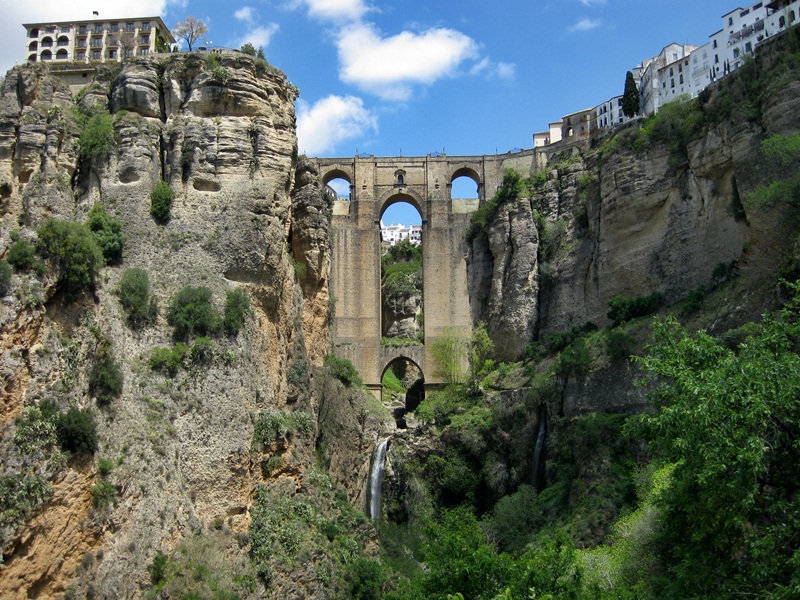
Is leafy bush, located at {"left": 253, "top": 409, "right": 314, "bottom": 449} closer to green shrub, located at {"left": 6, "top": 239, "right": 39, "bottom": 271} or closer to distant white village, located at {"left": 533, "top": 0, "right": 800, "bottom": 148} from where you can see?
green shrub, located at {"left": 6, "top": 239, "right": 39, "bottom": 271}

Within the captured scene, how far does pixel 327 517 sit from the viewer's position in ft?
97.3

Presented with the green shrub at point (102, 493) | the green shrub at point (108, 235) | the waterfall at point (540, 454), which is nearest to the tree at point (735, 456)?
the green shrub at point (102, 493)

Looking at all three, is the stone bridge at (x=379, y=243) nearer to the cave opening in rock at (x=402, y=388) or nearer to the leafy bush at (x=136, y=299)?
the cave opening in rock at (x=402, y=388)

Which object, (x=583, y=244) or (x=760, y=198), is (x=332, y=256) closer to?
(x=583, y=244)

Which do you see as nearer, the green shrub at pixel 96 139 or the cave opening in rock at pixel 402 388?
the green shrub at pixel 96 139

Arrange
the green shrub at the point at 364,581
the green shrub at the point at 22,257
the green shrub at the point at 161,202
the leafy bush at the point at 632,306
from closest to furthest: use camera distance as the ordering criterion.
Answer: the green shrub at the point at 22,257 → the green shrub at the point at 364,581 → the green shrub at the point at 161,202 → the leafy bush at the point at 632,306

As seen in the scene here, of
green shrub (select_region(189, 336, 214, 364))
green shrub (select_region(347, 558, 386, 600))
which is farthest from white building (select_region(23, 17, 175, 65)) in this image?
green shrub (select_region(347, 558, 386, 600))

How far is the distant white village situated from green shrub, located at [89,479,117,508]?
41.6m

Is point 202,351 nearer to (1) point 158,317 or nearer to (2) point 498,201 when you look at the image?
(1) point 158,317

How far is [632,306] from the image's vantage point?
1678 inches

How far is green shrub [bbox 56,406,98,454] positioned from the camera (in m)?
21.4

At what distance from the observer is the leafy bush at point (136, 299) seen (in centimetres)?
2661

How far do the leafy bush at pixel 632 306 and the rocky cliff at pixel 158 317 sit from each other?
14.9m

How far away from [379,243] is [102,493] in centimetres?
3833
